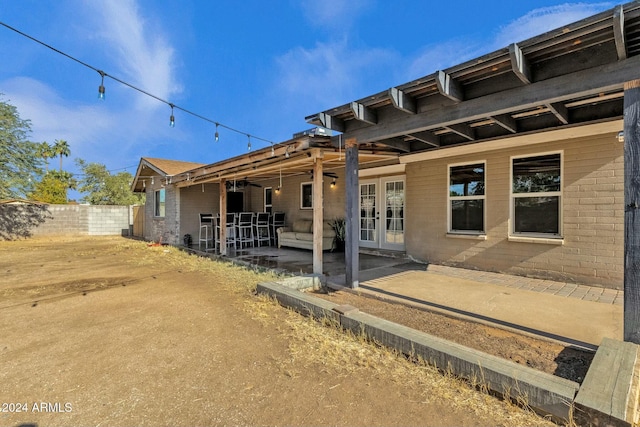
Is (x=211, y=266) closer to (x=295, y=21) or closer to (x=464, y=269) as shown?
(x=464, y=269)

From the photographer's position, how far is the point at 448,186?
20.2 ft

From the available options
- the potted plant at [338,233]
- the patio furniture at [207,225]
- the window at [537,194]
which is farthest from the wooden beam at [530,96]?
the patio furniture at [207,225]

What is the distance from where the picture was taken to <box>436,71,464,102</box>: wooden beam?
3133 mm

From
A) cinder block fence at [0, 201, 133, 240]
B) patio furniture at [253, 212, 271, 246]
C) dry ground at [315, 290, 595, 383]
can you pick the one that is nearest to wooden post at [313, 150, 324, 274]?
dry ground at [315, 290, 595, 383]

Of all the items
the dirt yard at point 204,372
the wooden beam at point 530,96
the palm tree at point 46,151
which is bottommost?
the dirt yard at point 204,372

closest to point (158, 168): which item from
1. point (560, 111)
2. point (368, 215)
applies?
point (368, 215)

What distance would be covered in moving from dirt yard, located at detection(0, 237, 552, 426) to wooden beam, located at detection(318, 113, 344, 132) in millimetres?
2719

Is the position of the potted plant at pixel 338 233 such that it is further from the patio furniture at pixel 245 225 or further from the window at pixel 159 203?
the window at pixel 159 203

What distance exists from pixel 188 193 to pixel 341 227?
20.5 feet

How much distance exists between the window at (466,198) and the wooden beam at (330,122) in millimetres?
2762

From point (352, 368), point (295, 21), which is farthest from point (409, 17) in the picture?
point (352, 368)

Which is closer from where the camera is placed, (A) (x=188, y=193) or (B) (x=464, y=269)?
(B) (x=464, y=269)

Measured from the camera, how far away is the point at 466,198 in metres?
5.96

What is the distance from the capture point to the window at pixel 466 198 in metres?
5.78
